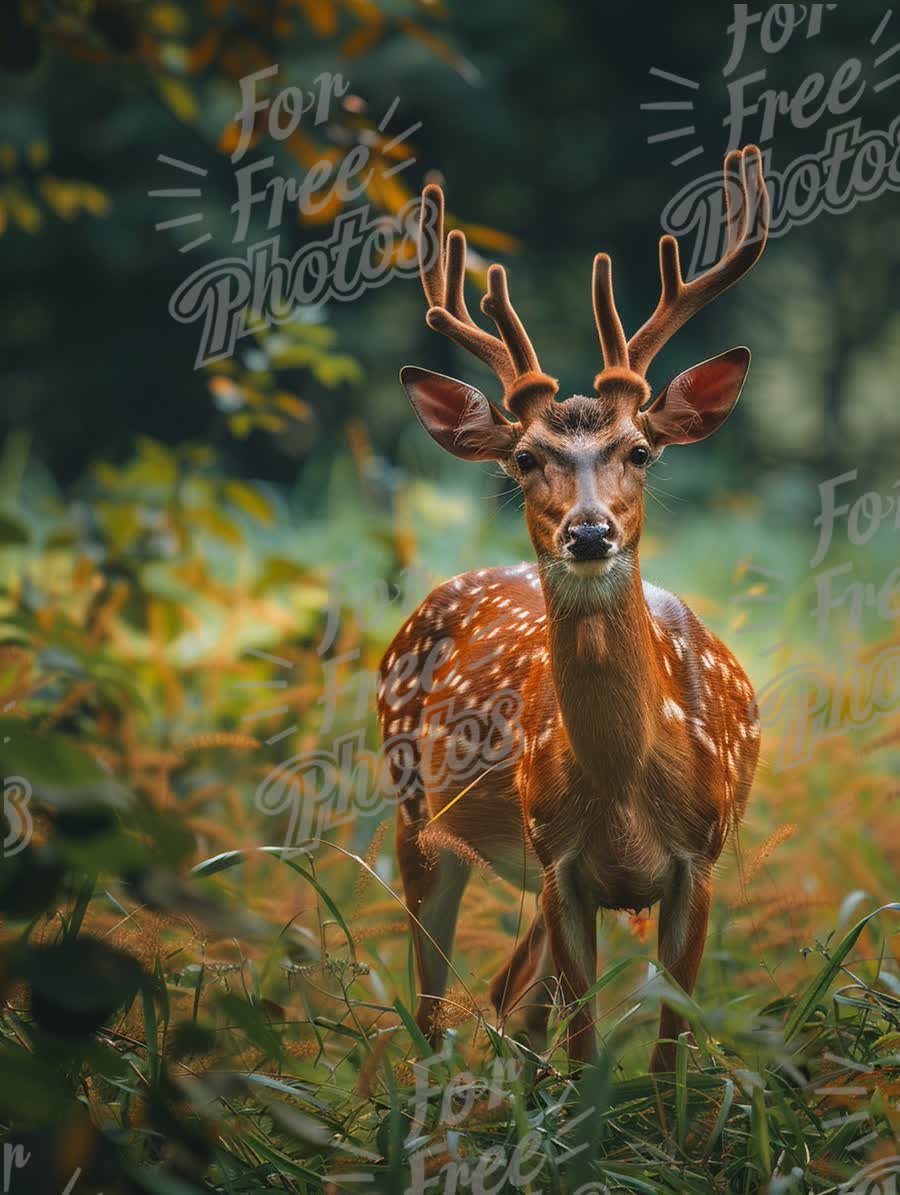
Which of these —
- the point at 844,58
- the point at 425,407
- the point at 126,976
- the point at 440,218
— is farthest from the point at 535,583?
the point at 844,58

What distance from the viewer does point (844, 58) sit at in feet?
40.7

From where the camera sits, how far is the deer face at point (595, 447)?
2428mm

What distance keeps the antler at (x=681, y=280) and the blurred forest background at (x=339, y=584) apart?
0.47 m

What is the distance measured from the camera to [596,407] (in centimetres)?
257

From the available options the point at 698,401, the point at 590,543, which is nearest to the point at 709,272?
the point at 698,401

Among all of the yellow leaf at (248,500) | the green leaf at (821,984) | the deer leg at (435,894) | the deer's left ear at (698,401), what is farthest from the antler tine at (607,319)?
the yellow leaf at (248,500)

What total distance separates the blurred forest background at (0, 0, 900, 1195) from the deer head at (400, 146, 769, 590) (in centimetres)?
30

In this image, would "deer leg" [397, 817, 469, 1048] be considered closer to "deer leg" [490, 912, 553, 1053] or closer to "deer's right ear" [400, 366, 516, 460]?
"deer leg" [490, 912, 553, 1053]

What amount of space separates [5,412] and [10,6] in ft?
39.2

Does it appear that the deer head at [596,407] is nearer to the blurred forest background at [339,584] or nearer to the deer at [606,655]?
the deer at [606,655]

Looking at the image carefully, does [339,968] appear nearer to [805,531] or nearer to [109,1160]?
[109,1160]

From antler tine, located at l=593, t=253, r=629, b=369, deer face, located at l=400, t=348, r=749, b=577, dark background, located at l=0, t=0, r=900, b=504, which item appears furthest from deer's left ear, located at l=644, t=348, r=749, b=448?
dark background, located at l=0, t=0, r=900, b=504

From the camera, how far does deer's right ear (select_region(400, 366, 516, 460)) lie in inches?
108

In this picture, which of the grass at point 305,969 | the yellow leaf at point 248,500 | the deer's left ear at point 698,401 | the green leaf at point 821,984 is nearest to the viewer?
the grass at point 305,969
